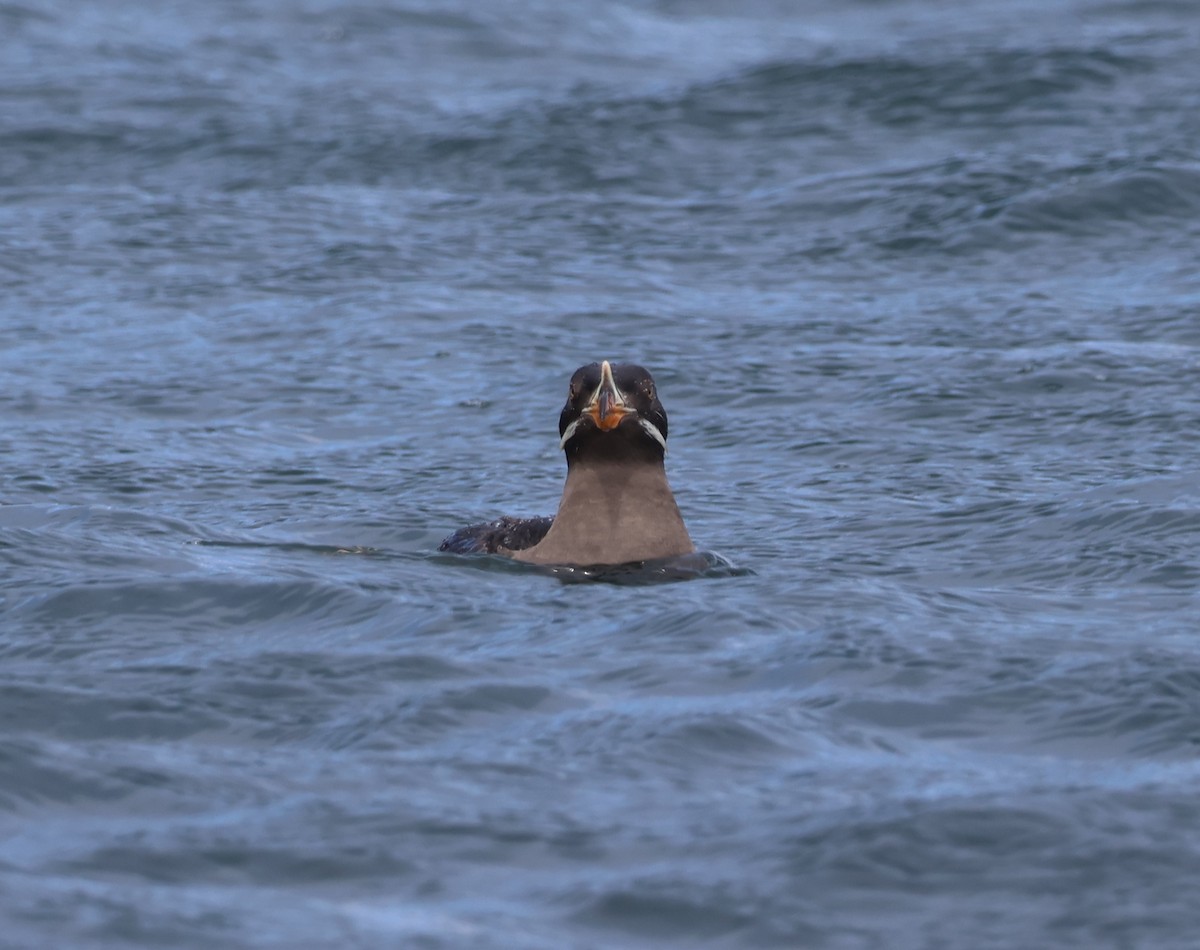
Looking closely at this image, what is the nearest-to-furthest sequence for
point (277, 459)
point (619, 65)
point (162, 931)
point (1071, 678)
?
point (162, 931) < point (1071, 678) < point (277, 459) < point (619, 65)

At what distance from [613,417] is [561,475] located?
8.85 feet

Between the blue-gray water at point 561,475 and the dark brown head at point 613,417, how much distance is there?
0.74 metres

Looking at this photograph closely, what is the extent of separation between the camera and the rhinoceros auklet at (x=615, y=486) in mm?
9758

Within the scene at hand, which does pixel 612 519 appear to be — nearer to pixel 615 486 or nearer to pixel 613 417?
pixel 615 486

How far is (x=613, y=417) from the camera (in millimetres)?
9656

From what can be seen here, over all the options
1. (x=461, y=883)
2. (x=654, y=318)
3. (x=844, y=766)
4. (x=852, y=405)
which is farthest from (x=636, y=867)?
(x=654, y=318)

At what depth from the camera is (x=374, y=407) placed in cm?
1373

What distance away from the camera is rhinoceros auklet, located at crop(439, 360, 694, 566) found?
9.76m

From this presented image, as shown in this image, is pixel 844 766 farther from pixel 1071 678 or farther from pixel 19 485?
pixel 19 485

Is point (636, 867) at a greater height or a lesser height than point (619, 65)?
lesser

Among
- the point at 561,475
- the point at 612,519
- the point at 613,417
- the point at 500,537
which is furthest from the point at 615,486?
the point at 561,475

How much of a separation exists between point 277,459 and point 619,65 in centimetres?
1215

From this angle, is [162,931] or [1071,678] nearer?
[162,931]

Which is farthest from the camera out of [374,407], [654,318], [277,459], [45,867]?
[654,318]
